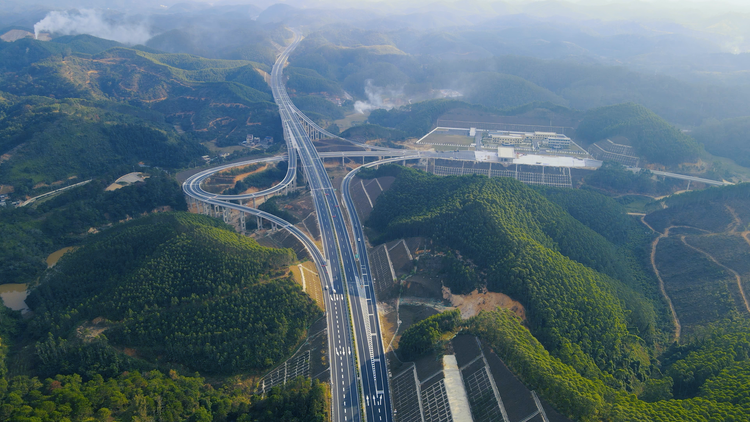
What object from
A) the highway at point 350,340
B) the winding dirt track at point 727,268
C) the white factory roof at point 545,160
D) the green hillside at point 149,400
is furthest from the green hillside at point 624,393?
the white factory roof at point 545,160

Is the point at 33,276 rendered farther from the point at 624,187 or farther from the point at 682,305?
the point at 624,187

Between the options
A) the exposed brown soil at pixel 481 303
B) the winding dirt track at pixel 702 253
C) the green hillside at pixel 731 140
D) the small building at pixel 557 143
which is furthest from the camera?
the small building at pixel 557 143

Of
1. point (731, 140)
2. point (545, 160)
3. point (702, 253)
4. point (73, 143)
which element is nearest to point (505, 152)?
point (545, 160)

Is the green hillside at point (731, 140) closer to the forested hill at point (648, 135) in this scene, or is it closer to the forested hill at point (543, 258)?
the forested hill at point (648, 135)

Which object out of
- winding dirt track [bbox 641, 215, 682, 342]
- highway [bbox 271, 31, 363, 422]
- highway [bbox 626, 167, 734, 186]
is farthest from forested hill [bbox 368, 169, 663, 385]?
highway [bbox 626, 167, 734, 186]

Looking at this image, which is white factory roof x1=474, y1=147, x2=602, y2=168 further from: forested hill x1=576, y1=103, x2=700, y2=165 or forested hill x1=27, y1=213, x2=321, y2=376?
forested hill x1=27, y1=213, x2=321, y2=376

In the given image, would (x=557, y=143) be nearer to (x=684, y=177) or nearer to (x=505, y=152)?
(x=505, y=152)

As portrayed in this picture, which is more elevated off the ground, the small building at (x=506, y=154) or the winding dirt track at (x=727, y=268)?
the small building at (x=506, y=154)
